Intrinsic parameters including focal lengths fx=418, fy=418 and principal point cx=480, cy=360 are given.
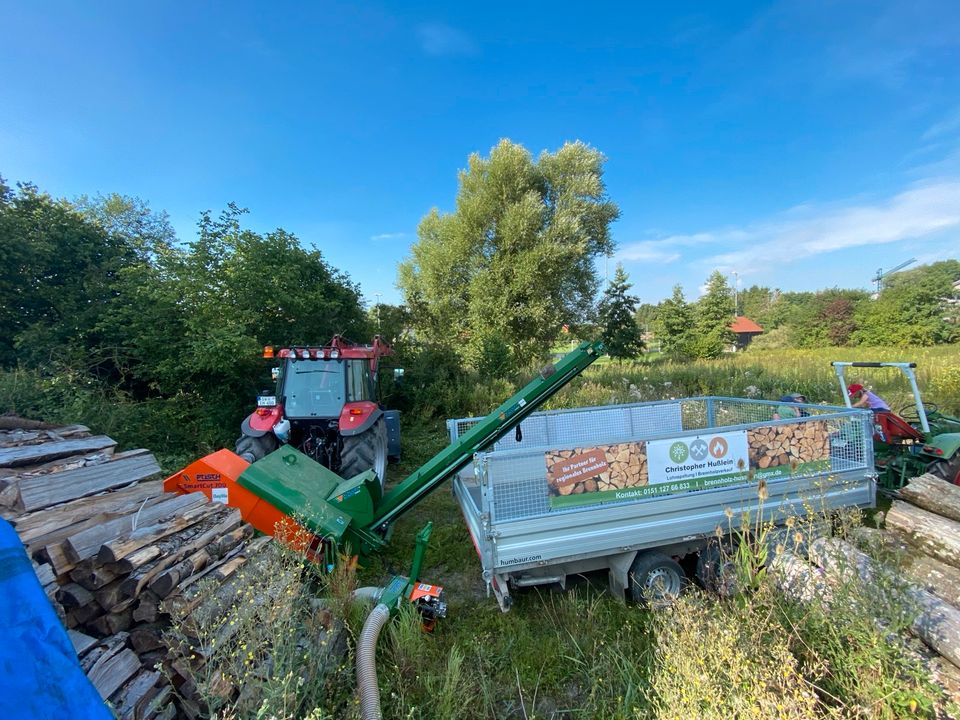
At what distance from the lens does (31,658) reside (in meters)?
1.38

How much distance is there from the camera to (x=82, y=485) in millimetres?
3023

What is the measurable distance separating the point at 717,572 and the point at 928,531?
4.71 ft

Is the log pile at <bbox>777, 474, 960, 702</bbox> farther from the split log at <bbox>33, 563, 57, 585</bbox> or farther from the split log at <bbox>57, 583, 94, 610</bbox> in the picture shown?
the split log at <bbox>33, 563, 57, 585</bbox>

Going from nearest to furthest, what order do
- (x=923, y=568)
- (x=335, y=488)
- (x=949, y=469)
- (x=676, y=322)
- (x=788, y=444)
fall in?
1. (x=923, y=568)
2. (x=788, y=444)
3. (x=335, y=488)
4. (x=949, y=469)
5. (x=676, y=322)

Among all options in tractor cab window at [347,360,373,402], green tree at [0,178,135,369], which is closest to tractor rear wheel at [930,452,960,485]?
tractor cab window at [347,360,373,402]

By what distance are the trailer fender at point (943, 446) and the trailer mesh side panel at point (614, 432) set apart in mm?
1037

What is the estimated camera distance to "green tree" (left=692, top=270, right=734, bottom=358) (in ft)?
100

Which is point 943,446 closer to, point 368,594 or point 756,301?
point 368,594

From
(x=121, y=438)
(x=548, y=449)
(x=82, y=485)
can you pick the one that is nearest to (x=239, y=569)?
(x=82, y=485)

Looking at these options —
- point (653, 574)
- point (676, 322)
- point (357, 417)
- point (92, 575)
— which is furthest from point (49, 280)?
point (676, 322)

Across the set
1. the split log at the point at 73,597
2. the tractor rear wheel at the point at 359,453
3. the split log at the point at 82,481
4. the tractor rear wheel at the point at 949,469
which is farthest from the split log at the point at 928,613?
the split log at the point at 82,481

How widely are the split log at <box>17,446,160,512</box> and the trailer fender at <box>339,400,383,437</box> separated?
1.93 m

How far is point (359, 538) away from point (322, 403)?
2531mm

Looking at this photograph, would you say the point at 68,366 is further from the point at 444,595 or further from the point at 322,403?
the point at 444,595
